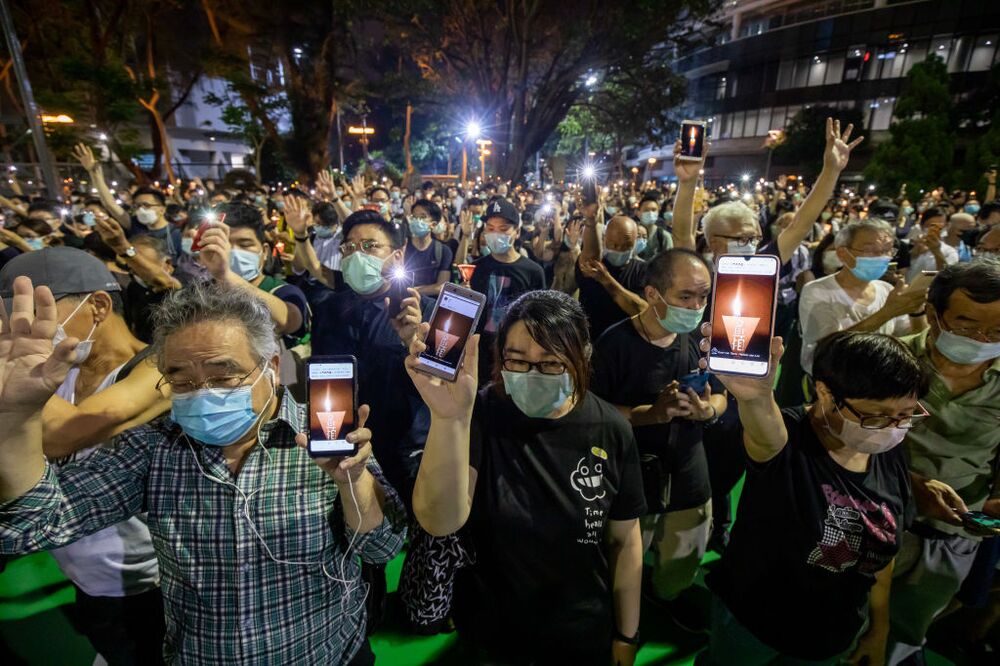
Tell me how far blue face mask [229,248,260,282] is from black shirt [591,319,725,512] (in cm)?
245

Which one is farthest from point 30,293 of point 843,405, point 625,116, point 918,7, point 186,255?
point 918,7

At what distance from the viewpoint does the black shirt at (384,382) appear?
283cm

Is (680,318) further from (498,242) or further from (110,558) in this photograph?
(110,558)

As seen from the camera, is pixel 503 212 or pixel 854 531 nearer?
pixel 854 531

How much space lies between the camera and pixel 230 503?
1546 mm

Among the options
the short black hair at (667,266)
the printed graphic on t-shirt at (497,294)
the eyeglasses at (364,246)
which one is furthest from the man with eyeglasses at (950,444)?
the eyeglasses at (364,246)

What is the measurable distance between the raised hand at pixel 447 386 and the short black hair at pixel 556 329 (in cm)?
35

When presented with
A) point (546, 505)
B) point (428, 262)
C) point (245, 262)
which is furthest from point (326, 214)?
point (546, 505)

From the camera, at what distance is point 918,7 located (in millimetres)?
34344

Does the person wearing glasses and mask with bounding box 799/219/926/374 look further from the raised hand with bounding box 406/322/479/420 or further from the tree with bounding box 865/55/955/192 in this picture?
the tree with bounding box 865/55/955/192

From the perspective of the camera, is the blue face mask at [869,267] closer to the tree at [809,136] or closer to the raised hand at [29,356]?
the raised hand at [29,356]

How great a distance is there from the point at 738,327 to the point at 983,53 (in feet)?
154

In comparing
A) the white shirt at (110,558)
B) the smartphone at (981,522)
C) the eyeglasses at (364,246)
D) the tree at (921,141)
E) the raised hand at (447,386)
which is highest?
the tree at (921,141)

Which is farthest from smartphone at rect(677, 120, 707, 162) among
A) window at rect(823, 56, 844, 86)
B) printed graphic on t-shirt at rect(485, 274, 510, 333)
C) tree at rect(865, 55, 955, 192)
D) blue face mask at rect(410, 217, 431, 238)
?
window at rect(823, 56, 844, 86)
